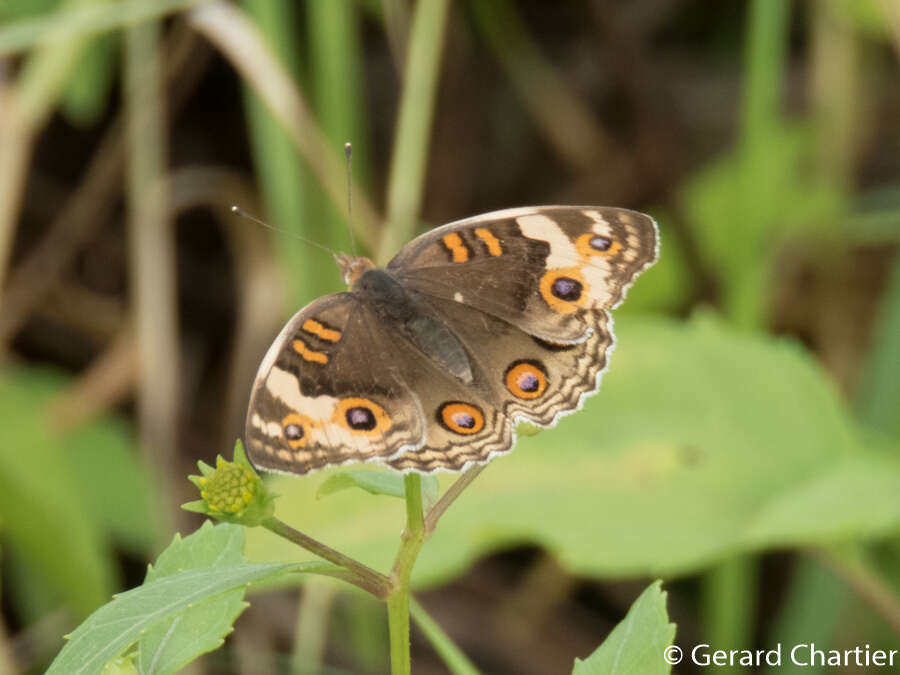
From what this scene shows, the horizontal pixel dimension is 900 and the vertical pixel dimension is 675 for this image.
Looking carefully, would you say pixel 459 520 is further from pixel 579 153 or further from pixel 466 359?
pixel 579 153

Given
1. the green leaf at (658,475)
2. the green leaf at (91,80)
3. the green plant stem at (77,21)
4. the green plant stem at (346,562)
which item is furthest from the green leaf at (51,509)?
the green plant stem at (346,562)

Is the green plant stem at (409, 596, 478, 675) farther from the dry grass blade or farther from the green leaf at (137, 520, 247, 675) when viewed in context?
the dry grass blade

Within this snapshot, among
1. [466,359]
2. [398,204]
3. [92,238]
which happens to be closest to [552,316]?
[466,359]

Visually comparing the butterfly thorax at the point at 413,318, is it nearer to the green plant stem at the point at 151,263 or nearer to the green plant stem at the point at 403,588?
the green plant stem at the point at 403,588

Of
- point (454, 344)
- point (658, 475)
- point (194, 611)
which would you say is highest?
point (454, 344)

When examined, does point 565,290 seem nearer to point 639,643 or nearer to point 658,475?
point 639,643

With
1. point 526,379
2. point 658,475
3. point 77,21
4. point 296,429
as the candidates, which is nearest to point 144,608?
point 296,429

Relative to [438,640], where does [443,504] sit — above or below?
above

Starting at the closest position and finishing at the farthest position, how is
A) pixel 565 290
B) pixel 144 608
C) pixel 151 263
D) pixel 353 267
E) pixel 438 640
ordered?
1. pixel 144 608
2. pixel 438 640
3. pixel 565 290
4. pixel 353 267
5. pixel 151 263
